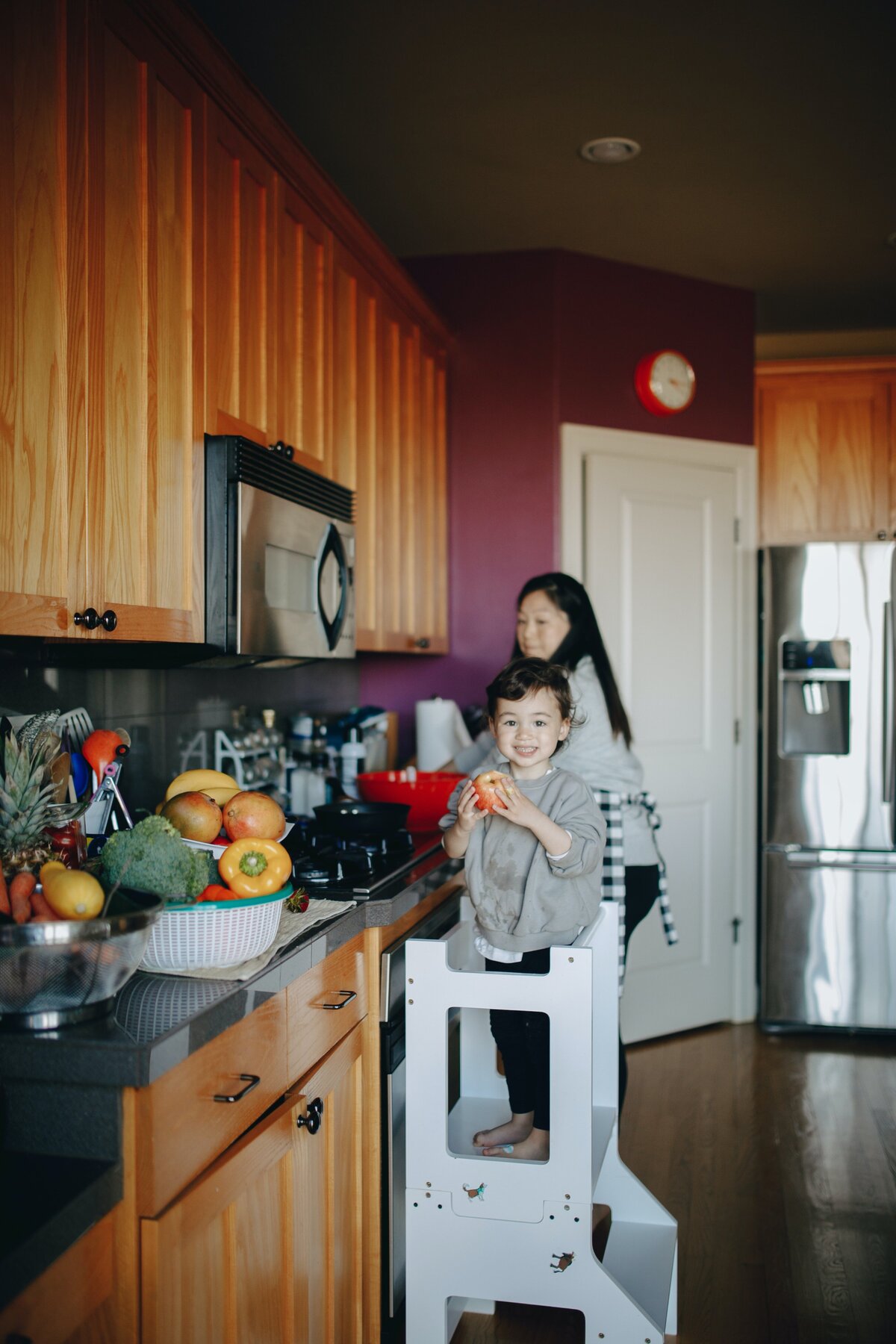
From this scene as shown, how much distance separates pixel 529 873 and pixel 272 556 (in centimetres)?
78

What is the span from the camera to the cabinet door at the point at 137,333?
1570 mm

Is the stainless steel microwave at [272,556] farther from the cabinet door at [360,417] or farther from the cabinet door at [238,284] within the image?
the cabinet door at [360,417]

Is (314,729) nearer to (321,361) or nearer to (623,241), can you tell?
(321,361)

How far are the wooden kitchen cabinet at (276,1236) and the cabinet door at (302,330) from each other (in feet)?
4.25

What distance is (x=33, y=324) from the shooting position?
149 centimetres

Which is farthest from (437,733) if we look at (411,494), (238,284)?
(238,284)

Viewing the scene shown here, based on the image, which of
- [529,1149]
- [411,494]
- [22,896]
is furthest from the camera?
[411,494]

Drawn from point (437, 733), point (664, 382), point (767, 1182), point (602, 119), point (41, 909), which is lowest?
point (767, 1182)

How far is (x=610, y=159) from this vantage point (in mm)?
3049

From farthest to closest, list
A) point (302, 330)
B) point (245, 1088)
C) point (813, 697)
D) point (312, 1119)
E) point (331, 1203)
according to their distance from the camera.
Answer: point (813, 697) → point (302, 330) → point (331, 1203) → point (312, 1119) → point (245, 1088)

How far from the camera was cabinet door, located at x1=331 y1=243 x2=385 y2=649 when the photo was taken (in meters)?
2.69

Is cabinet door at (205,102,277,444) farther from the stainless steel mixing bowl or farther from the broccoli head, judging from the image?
the stainless steel mixing bowl

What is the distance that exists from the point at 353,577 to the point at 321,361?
51 centimetres

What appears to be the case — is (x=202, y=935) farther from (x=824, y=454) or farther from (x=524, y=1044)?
(x=824, y=454)
